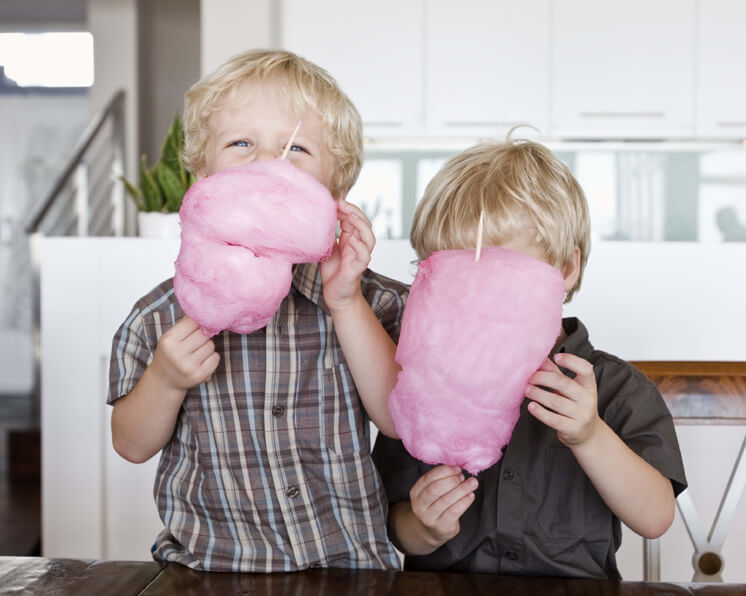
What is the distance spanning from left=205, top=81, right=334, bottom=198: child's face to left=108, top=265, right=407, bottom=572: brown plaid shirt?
165mm

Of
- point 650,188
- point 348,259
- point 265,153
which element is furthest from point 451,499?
point 650,188

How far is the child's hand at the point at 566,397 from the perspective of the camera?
2.24ft

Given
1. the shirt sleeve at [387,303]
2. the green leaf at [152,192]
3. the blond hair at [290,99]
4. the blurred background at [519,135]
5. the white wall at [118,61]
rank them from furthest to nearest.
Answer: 1. the white wall at [118,61]
2. the green leaf at [152,192]
3. the blurred background at [519,135]
4. the shirt sleeve at [387,303]
5. the blond hair at [290,99]

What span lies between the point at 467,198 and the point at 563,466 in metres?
0.37

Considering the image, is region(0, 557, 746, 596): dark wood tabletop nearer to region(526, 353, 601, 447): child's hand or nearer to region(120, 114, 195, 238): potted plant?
region(526, 353, 601, 447): child's hand

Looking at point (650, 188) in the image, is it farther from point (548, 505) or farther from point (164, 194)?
point (548, 505)

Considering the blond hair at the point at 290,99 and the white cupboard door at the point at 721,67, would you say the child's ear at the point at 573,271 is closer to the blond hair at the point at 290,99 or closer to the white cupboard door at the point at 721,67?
the blond hair at the point at 290,99

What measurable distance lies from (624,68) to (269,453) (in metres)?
2.77

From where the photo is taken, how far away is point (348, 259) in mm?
787

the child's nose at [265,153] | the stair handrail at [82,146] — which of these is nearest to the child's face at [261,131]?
the child's nose at [265,153]

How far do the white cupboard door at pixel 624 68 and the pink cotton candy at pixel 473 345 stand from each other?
271 centimetres

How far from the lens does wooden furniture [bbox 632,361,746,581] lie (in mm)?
981

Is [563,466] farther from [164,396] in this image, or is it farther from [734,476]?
[164,396]

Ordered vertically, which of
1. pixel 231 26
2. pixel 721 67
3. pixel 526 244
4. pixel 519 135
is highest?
pixel 231 26
